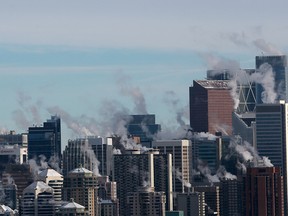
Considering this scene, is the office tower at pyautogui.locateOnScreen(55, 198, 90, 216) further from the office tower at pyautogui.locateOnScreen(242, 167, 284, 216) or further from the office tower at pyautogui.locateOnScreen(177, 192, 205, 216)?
the office tower at pyautogui.locateOnScreen(242, 167, 284, 216)

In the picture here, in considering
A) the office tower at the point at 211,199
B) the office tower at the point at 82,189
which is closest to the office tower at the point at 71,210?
the office tower at the point at 82,189

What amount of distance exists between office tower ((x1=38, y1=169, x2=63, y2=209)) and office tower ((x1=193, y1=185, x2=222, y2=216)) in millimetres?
11885

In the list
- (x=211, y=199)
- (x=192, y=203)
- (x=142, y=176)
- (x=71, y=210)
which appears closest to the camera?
(x=71, y=210)

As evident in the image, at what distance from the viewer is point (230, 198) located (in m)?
186

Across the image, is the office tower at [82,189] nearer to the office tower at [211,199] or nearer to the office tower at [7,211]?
the office tower at [7,211]

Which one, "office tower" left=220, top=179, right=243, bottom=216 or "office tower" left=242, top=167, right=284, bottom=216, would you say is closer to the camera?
"office tower" left=242, top=167, right=284, bottom=216

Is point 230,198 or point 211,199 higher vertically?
point 230,198

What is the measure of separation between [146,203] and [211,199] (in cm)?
1460

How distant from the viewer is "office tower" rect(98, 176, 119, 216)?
7037 inches

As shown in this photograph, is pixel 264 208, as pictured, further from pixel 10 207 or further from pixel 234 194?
pixel 10 207

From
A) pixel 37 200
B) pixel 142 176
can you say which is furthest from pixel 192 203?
pixel 37 200

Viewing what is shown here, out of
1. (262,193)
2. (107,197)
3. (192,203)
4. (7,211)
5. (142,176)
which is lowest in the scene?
(7,211)

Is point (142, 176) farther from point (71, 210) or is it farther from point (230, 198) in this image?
point (71, 210)

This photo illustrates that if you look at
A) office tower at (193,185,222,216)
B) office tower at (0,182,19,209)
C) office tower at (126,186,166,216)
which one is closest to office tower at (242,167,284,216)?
office tower at (193,185,222,216)
